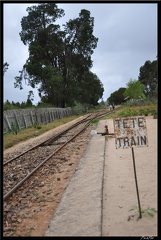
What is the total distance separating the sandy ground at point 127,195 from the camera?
3.68 metres

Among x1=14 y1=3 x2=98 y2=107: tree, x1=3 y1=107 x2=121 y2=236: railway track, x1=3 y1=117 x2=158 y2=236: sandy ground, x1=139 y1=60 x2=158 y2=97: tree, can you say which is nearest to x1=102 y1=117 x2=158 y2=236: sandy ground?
x1=3 y1=117 x2=158 y2=236: sandy ground

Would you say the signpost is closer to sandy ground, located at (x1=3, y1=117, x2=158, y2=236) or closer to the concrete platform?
sandy ground, located at (x1=3, y1=117, x2=158, y2=236)

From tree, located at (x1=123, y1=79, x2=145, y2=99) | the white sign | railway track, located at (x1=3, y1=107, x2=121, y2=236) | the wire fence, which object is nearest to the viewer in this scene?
the white sign

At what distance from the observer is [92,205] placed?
15.5 ft

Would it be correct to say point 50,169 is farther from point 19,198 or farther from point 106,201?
point 106,201

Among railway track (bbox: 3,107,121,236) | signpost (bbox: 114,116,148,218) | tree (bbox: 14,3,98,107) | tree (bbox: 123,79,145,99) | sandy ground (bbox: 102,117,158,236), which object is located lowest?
railway track (bbox: 3,107,121,236)

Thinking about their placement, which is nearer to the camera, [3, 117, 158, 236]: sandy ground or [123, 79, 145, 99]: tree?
[3, 117, 158, 236]: sandy ground

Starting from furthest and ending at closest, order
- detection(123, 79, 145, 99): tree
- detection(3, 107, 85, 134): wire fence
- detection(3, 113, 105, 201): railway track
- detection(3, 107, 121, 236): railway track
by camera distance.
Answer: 1. detection(3, 107, 85, 134): wire fence
2. detection(123, 79, 145, 99): tree
3. detection(3, 113, 105, 201): railway track
4. detection(3, 107, 121, 236): railway track

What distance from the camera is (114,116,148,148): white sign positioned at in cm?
413

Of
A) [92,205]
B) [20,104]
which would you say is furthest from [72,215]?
[20,104]

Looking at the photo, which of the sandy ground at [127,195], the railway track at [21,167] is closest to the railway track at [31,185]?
the railway track at [21,167]

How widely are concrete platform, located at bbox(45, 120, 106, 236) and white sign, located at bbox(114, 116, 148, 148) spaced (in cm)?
122

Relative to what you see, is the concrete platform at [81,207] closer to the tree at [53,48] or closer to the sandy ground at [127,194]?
the sandy ground at [127,194]

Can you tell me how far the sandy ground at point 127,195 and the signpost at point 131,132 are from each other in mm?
1029
